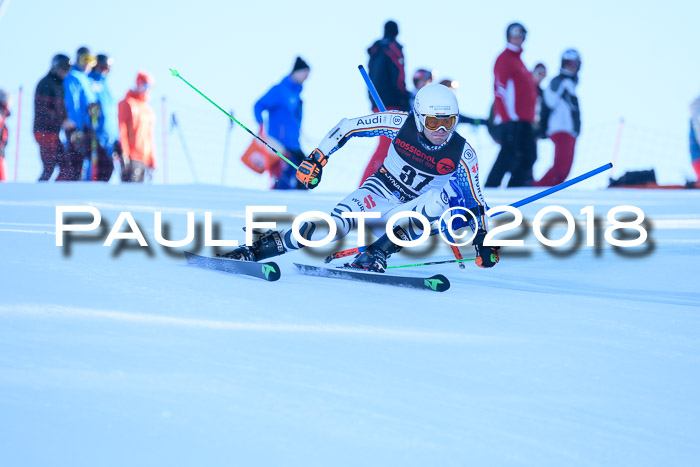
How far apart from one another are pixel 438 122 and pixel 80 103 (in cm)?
486

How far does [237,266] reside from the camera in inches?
211

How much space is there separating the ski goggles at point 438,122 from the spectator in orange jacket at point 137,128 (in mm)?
5233

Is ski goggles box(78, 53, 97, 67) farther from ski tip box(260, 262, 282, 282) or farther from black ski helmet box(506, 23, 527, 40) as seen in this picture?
ski tip box(260, 262, 282, 282)

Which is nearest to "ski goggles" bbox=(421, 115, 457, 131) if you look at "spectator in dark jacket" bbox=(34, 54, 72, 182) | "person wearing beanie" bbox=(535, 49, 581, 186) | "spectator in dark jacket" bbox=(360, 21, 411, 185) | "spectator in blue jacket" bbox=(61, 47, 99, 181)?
"spectator in dark jacket" bbox=(360, 21, 411, 185)

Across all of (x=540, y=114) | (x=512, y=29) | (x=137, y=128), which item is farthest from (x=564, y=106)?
(x=137, y=128)

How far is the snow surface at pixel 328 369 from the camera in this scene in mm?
2583

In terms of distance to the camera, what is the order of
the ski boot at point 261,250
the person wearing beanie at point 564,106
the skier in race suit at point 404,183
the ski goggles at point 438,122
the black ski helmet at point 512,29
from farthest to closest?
the person wearing beanie at point 564,106 < the black ski helmet at point 512,29 < the ski boot at point 261,250 < the skier in race suit at point 404,183 < the ski goggles at point 438,122

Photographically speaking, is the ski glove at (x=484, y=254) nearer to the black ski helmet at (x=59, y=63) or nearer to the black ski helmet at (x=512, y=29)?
the black ski helmet at (x=512, y=29)

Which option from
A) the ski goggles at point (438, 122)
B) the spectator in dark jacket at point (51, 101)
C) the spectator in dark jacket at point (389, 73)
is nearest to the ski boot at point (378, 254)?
the ski goggles at point (438, 122)

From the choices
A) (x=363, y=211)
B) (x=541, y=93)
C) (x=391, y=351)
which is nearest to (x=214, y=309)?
(x=391, y=351)

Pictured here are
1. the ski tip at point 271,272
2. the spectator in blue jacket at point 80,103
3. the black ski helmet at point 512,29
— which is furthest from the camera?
the spectator in blue jacket at point 80,103

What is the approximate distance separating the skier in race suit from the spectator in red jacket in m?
3.57

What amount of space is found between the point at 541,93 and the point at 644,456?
755cm

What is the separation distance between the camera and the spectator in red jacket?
9.01 metres
